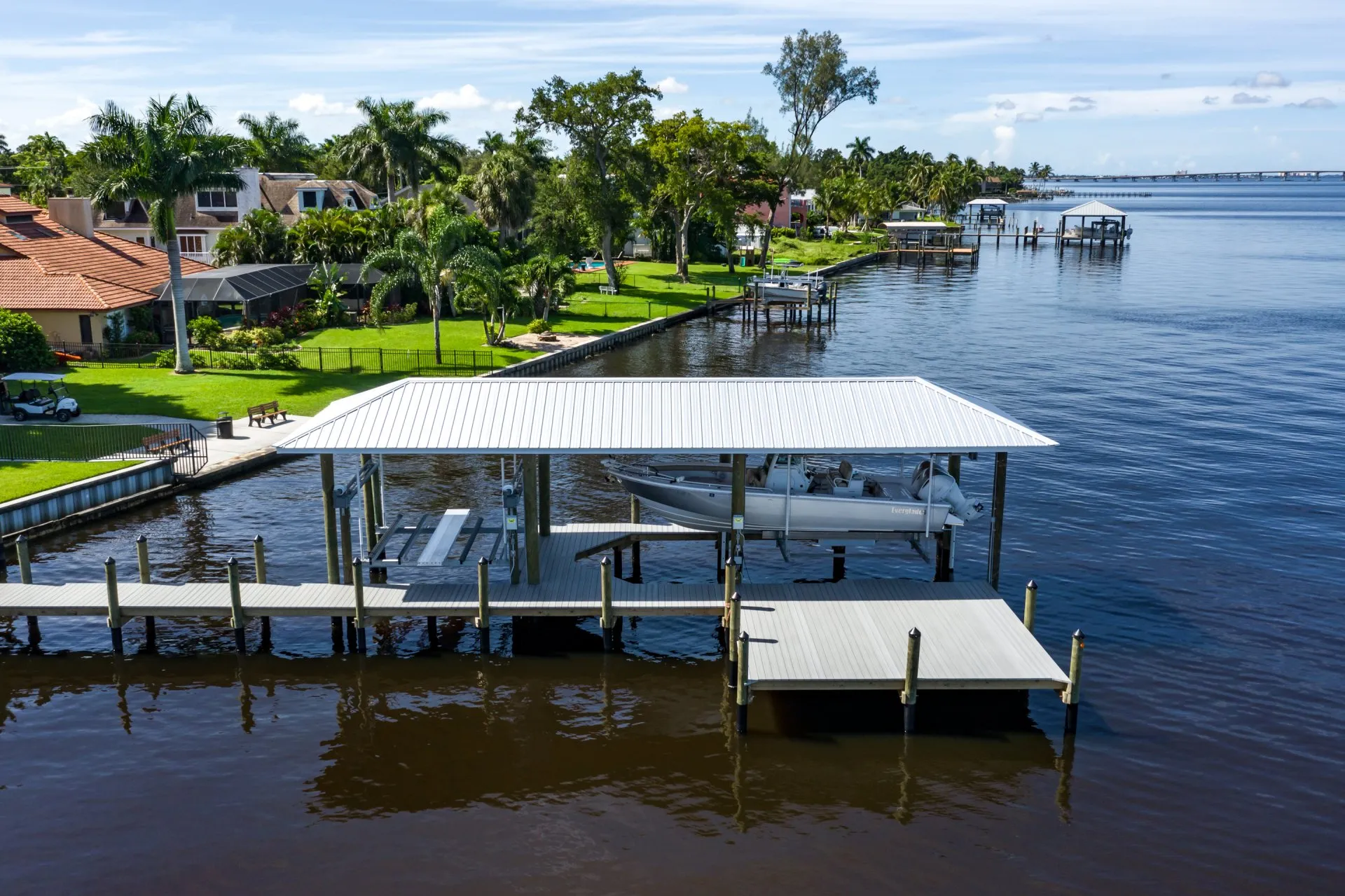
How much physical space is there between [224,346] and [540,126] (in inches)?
1446

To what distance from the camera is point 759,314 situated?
86875 millimetres

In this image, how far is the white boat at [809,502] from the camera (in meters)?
25.5

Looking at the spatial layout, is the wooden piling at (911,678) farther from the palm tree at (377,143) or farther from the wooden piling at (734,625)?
the palm tree at (377,143)

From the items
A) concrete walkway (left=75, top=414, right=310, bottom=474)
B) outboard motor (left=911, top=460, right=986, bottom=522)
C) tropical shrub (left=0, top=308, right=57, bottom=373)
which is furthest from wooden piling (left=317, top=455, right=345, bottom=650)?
tropical shrub (left=0, top=308, right=57, bottom=373)

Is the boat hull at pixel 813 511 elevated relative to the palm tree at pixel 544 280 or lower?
lower

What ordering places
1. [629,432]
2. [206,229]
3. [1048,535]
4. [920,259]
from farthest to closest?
1. [920,259]
2. [206,229]
3. [1048,535]
4. [629,432]

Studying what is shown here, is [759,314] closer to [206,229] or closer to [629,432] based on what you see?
[206,229]

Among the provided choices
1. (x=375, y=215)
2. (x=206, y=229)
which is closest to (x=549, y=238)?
(x=375, y=215)

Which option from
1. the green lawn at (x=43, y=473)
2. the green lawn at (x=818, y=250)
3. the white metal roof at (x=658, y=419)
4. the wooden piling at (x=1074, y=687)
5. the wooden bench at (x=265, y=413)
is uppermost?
the green lawn at (x=818, y=250)

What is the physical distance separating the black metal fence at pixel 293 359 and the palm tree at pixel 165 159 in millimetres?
3286

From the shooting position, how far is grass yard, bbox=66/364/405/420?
43.6 meters

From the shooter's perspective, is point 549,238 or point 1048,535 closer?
point 1048,535

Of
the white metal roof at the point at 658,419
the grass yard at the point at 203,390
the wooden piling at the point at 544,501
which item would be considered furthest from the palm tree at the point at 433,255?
the white metal roof at the point at 658,419

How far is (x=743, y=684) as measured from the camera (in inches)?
817
